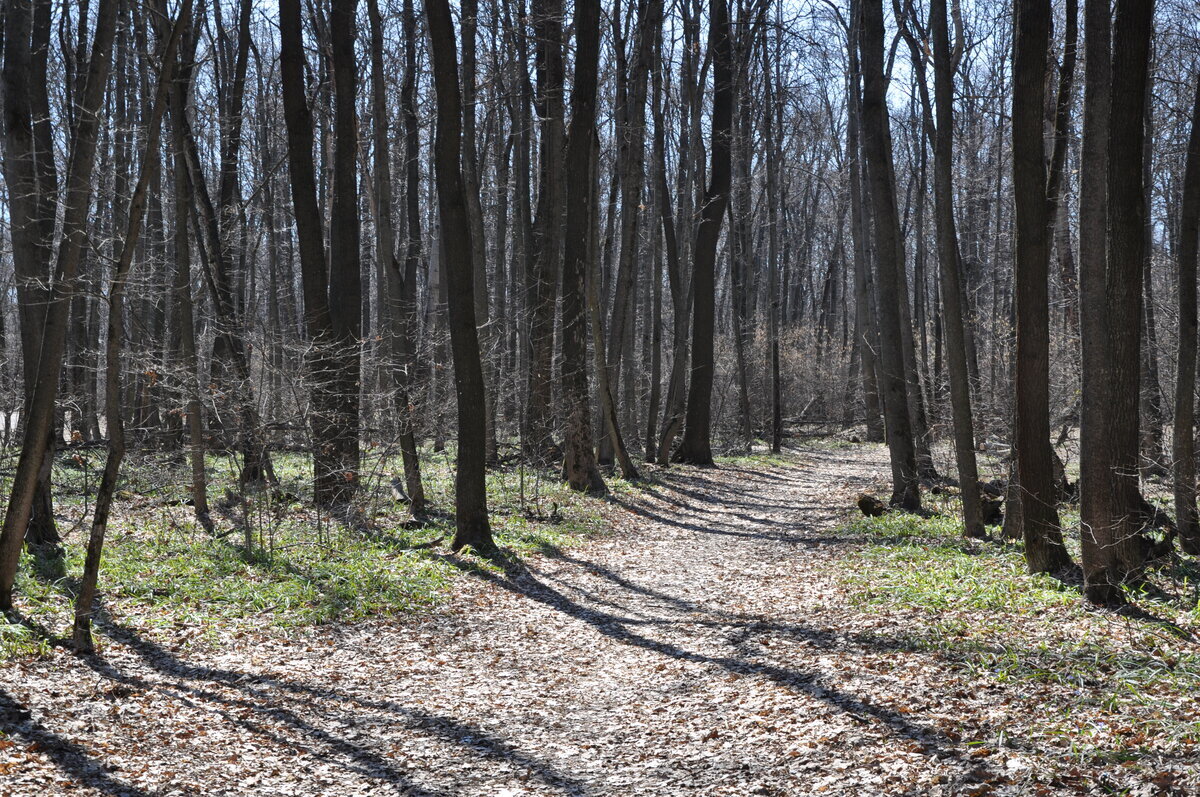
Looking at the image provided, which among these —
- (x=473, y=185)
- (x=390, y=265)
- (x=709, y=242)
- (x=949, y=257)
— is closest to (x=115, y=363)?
(x=390, y=265)

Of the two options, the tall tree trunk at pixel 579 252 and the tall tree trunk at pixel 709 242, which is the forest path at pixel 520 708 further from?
the tall tree trunk at pixel 709 242

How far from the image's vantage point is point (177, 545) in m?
9.53

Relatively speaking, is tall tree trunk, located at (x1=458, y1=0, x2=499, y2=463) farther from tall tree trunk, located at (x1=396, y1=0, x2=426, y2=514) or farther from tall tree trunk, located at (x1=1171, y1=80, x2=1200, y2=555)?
tall tree trunk, located at (x1=1171, y1=80, x2=1200, y2=555)

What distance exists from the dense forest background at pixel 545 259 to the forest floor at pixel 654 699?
0.99m

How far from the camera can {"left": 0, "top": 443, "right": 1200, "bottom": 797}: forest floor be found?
4.33 meters

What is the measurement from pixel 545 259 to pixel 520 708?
392 inches

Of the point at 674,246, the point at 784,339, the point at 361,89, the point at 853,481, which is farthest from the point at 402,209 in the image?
the point at 853,481

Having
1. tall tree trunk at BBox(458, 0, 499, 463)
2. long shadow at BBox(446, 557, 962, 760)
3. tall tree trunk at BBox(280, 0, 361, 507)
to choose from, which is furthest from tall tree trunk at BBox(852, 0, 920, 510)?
tall tree trunk at BBox(280, 0, 361, 507)

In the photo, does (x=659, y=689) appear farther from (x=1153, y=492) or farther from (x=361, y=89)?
(x=361, y=89)

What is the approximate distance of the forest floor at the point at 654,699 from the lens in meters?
4.33

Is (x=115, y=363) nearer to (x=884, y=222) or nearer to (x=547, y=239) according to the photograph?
(x=884, y=222)

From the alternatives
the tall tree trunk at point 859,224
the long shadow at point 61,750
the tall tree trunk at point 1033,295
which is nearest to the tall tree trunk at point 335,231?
the long shadow at point 61,750

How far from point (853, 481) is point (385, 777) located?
51.5ft

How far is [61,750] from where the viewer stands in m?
4.53
